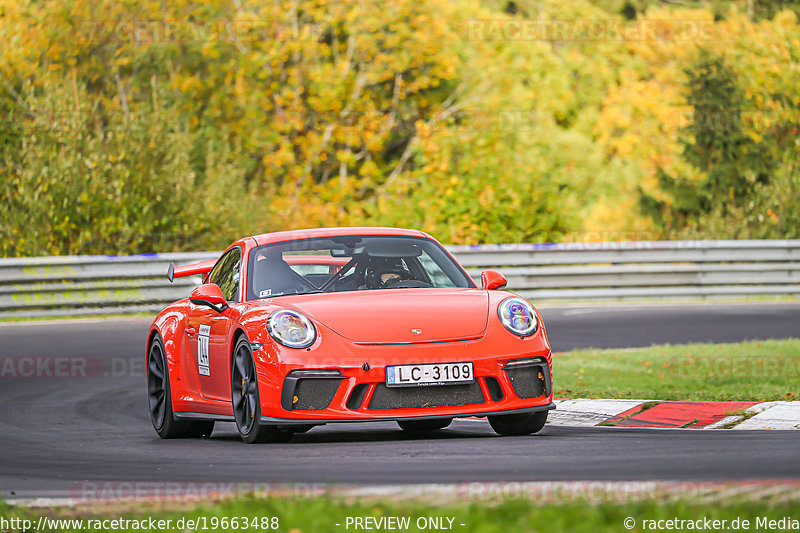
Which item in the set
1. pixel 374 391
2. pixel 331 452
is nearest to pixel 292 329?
pixel 374 391

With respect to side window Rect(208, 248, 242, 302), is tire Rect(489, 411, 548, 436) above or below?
below

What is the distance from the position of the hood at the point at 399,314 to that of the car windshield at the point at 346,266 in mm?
434

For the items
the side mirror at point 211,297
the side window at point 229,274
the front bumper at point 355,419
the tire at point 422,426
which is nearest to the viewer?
the front bumper at point 355,419

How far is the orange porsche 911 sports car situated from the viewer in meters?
8.28

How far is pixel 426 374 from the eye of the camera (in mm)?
8289

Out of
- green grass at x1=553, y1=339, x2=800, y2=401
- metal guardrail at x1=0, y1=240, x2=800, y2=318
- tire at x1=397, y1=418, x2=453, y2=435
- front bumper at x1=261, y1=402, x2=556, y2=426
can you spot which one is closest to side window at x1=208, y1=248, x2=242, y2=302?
front bumper at x1=261, y1=402, x2=556, y2=426

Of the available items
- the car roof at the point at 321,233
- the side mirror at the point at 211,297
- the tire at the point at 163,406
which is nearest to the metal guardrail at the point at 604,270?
the tire at the point at 163,406

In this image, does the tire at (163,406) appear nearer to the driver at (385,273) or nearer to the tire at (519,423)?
the driver at (385,273)

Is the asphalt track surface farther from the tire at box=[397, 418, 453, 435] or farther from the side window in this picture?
the side window

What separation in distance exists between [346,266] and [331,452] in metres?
1.79

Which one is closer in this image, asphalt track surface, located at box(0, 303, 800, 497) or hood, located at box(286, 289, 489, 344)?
asphalt track surface, located at box(0, 303, 800, 497)

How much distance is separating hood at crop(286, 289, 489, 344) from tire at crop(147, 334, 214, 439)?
1.74m

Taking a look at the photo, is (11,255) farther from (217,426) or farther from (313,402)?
(313,402)

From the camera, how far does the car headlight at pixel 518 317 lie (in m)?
8.67
